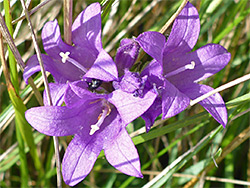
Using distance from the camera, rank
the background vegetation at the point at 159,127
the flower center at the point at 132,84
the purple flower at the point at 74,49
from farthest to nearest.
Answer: the background vegetation at the point at 159,127 < the purple flower at the point at 74,49 < the flower center at the point at 132,84

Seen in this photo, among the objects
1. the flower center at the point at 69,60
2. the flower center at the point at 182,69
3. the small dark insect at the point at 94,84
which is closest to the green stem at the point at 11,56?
the flower center at the point at 69,60

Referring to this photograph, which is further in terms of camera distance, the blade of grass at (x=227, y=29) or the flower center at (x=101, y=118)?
the blade of grass at (x=227, y=29)

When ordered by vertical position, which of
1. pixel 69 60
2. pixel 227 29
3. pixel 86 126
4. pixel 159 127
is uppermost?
pixel 69 60

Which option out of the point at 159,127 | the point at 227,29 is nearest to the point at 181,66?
the point at 227,29

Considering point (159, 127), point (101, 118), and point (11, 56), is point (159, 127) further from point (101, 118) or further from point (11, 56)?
point (11, 56)

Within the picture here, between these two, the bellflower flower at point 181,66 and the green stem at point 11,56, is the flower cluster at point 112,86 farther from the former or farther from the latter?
the green stem at point 11,56

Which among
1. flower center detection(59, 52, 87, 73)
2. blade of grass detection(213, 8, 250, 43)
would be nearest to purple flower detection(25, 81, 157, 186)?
flower center detection(59, 52, 87, 73)

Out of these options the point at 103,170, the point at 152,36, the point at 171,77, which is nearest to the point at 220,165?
the point at 103,170
